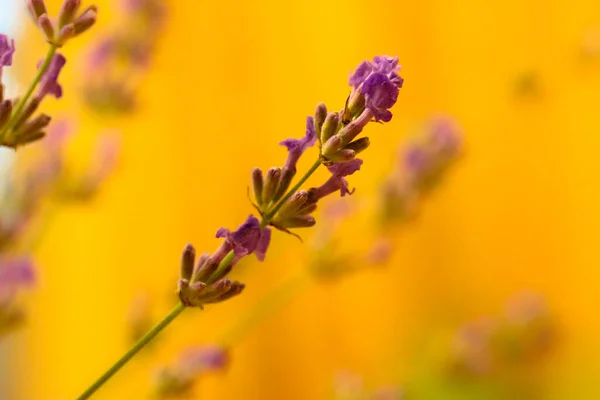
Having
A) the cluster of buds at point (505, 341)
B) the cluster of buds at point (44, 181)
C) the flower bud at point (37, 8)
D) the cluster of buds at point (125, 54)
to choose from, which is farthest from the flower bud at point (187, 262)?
the cluster of buds at point (505, 341)

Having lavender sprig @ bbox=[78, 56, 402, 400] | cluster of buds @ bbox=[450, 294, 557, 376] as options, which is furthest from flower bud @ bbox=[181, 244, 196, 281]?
cluster of buds @ bbox=[450, 294, 557, 376]

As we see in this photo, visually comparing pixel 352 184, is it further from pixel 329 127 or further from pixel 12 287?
pixel 329 127

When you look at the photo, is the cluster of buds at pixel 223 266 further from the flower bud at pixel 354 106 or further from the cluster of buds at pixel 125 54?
the cluster of buds at pixel 125 54

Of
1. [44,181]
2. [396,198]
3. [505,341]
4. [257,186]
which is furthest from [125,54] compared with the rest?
[505,341]

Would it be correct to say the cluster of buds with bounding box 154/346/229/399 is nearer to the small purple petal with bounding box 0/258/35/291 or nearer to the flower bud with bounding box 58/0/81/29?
the small purple petal with bounding box 0/258/35/291

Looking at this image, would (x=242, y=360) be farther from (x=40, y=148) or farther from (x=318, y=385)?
→ (x=40, y=148)

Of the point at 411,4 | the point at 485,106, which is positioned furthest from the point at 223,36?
the point at 485,106
